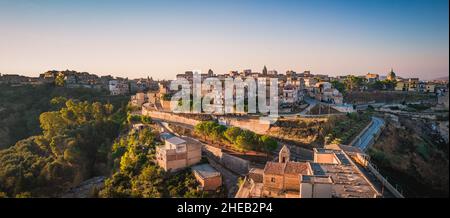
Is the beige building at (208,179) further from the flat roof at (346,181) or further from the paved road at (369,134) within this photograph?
the paved road at (369,134)

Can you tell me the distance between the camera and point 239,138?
11.9 metres

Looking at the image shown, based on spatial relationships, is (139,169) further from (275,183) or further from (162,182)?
(275,183)

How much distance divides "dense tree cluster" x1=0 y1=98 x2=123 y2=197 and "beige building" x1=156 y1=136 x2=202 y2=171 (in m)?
5.19

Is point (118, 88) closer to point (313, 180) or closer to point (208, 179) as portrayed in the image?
point (208, 179)

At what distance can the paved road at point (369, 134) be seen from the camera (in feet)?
39.3

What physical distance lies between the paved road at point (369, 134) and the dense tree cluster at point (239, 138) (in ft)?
11.6

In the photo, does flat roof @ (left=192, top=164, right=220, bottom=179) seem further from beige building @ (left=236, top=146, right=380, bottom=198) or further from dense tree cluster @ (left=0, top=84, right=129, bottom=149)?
dense tree cluster @ (left=0, top=84, right=129, bottom=149)

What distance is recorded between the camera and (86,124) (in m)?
18.2

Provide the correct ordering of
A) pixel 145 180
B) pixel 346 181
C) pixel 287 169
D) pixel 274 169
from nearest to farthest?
pixel 346 181
pixel 287 169
pixel 274 169
pixel 145 180

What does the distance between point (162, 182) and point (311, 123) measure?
24.0 ft

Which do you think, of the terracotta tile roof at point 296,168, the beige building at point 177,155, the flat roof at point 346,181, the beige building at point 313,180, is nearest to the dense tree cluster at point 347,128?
the beige building at point 313,180

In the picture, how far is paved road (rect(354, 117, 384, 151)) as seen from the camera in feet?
39.3

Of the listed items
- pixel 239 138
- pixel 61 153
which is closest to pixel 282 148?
pixel 239 138

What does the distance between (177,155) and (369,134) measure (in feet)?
28.7
